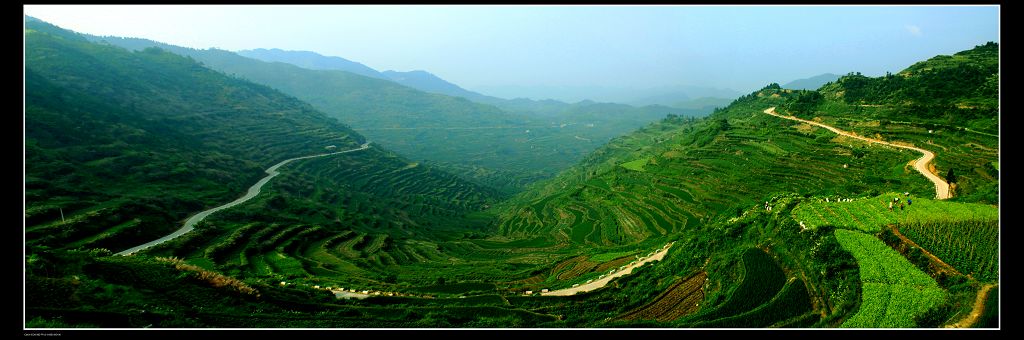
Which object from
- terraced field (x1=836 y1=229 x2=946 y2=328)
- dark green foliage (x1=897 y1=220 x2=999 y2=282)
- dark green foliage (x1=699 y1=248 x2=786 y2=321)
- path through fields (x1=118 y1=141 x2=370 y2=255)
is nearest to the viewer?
terraced field (x1=836 y1=229 x2=946 y2=328)

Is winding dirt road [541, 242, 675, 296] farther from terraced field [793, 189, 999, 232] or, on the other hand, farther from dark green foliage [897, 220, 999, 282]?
dark green foliage [897, 220, 999, 282]

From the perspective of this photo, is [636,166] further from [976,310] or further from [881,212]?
[976,310]

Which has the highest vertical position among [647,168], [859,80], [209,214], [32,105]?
[859,80]

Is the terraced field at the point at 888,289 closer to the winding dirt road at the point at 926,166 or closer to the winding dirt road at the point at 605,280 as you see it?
the winding dirt road at the point at 605,280

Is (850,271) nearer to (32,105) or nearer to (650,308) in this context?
(650,308)

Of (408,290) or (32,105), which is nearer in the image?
(408,290)

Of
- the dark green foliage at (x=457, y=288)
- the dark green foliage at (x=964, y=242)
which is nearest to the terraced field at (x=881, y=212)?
the dark green foliage at (x=964, y=242)

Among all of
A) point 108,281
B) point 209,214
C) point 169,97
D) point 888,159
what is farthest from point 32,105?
point 888,159

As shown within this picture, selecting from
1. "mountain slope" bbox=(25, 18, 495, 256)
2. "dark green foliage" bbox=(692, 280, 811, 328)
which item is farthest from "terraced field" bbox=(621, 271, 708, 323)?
"mountain slope" bbox=(25, 18, 495, 256)

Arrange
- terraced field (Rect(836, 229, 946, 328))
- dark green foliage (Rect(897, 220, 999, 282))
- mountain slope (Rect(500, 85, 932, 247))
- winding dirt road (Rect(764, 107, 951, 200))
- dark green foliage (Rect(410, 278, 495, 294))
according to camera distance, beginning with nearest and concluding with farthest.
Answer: terraced field (Rect(836, 229, 946, 328)), dark green foliage (Rect(897, 220, 999, 282)), dark green foliage (Rect(410, 278, 495, 294)), winding dirt road (Rect(764, 107, 951, 200)), mountain slope (Rect(500, 85, 932, 247))
